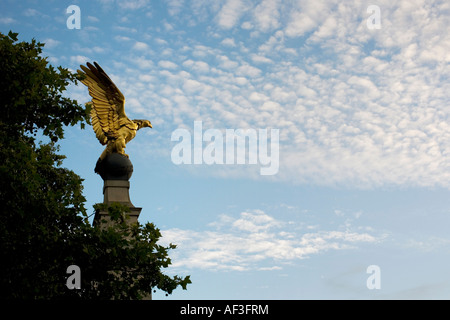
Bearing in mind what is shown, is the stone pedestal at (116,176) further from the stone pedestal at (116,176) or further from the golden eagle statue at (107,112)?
the golden eagle statue at (107,112)

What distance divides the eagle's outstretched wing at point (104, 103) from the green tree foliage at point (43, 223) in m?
9.25

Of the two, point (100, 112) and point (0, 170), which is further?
point (100, 112)

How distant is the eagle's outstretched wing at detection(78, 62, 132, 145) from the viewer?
2722 centimetres

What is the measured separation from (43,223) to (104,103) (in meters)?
11.8

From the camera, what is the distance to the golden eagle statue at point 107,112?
27234 mm

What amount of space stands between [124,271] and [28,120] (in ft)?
18.1

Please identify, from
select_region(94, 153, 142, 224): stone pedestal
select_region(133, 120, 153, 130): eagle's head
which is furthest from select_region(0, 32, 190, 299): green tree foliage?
select_region(133, 120, 153, 130): eagle's head

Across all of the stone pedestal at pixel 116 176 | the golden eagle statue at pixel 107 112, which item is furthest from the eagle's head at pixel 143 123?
the stone pedestal at pixel 116 176

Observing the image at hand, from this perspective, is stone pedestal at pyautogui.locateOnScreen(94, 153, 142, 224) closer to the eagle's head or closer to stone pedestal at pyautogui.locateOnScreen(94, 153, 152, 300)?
stone pedestal at pyautogui.locateOnScreen(94, 153, 152, 300)

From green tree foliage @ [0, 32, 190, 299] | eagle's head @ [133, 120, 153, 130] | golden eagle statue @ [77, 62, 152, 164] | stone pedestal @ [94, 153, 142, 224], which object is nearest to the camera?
green tree foliage @ [0, 32, 190, 299]

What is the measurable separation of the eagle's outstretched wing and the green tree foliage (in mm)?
9247
